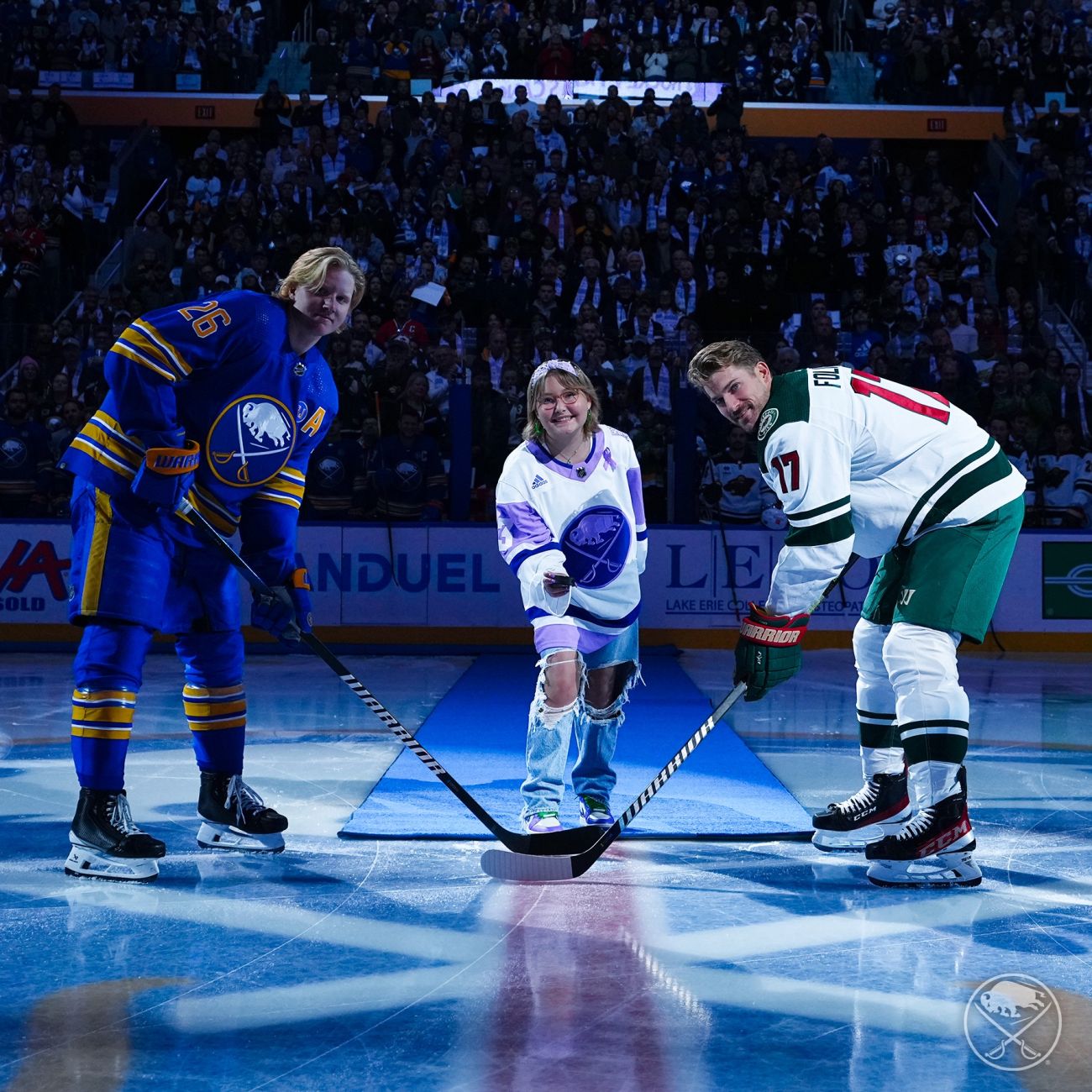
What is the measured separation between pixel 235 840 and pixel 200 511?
3.21 ft

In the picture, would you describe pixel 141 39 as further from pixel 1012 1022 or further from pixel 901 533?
pixel 1012 1022

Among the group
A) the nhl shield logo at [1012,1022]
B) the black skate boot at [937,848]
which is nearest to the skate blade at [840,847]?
the black skate boot at [937,848]

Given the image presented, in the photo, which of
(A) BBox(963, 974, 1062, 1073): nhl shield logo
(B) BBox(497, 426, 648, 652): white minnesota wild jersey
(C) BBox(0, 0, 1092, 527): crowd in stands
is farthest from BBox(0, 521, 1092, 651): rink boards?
(A) BBox(963, 974, 1062, 1073): nhl shield logo

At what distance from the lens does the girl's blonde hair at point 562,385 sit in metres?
4.09

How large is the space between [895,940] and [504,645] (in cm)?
652

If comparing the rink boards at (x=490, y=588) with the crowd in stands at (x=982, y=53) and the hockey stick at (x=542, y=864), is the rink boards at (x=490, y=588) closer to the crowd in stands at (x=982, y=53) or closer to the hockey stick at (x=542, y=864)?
the hockey stick at (x=542, y=864)

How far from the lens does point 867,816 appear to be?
4.14 metres

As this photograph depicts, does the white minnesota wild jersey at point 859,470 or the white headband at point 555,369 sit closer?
the white minnesota wild jersey at point 859,470

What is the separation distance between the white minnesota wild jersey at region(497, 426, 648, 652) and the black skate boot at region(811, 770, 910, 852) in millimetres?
853

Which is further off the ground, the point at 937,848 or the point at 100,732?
the point at 100,732

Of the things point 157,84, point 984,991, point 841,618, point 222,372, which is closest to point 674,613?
point 841,618

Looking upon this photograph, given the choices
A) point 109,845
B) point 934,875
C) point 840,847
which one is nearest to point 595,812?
point 840,847

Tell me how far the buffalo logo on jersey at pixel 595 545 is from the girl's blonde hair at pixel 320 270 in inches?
36.4

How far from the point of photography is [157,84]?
16.1m
